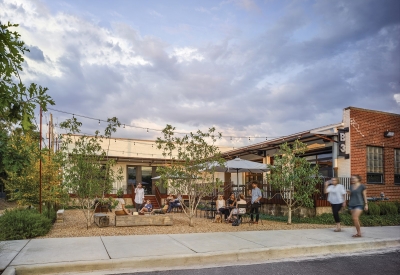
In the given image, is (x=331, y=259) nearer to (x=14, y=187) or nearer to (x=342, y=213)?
(x=342, y=213)

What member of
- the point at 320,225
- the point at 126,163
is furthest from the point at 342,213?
the point at 126,163

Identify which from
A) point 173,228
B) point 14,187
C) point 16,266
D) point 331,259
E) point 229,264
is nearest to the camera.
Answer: point 16,266

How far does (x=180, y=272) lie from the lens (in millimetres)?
6574

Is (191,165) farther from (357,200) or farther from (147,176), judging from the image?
(147,176)

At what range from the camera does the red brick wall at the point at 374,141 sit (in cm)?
1622

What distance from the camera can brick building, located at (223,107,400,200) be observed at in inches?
633

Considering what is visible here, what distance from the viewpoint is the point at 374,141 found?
16.8 m

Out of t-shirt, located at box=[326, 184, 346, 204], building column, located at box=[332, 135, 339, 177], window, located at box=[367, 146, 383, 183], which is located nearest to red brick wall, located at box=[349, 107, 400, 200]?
window, located at box=[367, 146, 383, 183]

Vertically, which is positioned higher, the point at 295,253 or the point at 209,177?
the point at 209,177

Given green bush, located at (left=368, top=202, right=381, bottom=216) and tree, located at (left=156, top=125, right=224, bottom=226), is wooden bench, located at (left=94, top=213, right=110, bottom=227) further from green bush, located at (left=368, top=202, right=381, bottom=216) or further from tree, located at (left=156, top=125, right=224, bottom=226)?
green bush, located at (left=368, top=202, right=381, bottom=216)

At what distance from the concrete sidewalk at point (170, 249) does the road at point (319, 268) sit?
1.64 ft

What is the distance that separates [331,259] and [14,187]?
13.4m

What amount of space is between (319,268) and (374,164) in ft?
38.1

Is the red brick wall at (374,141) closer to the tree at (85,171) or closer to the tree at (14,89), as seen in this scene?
the tree at (85,171)
